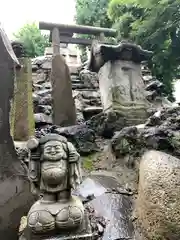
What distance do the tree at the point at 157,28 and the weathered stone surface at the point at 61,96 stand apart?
219cm

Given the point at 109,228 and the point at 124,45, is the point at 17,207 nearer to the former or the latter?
the point at 109,228

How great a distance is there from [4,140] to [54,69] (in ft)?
12.1

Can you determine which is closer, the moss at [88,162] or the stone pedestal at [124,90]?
the moss at [88,162]

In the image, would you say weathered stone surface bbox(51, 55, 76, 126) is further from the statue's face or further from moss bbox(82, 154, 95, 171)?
the statue's face

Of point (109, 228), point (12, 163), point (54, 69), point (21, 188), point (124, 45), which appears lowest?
point (109, 228)

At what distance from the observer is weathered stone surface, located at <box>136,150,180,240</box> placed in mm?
2748

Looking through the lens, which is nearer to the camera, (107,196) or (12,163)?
(12,163)

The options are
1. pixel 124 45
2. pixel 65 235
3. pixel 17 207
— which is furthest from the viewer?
Answer: pixel 124 45

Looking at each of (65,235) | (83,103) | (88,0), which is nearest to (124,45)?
(83,103)

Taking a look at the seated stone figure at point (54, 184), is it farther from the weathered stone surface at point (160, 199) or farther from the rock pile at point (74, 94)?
the rock pile at point (74, 94)

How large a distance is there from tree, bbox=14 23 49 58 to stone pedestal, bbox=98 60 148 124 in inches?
421

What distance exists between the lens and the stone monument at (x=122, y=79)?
616cm

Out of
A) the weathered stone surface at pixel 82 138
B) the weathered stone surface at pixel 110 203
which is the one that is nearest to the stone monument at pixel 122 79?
the weathered stone surface at pixel 82 138

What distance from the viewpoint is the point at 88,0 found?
15930 mm
